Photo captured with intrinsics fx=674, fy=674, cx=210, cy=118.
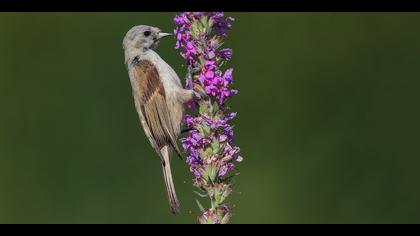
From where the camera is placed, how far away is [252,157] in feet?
27.1

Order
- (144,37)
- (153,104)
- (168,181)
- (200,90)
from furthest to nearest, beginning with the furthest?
(144,37)
(153,104)
(168,181)
(200,90)

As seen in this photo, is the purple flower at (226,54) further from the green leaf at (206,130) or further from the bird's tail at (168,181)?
the bird's tail at (168,181)

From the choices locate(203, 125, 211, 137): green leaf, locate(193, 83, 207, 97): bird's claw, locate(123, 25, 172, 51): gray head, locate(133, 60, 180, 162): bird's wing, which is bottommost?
locate(203, 125, 211, 137): green leaf

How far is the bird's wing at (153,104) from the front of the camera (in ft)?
16.2

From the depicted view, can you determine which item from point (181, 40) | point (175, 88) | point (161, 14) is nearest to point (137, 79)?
point (175, 88)

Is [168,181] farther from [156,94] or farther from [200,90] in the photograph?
[200,90]

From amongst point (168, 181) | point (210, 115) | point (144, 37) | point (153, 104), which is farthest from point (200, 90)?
point (144, 37)

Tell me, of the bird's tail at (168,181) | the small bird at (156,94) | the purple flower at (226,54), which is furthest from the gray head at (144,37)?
the purple flower at (226,54)

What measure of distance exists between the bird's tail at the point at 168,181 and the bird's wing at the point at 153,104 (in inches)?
2.2

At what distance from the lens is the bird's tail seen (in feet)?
15.4

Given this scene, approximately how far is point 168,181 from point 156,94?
72 cm

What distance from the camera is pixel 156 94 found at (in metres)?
5.12

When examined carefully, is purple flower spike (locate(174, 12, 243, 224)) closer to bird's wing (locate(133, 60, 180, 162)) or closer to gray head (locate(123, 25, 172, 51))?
bird's wing (locate(133, 60, 180, 162))

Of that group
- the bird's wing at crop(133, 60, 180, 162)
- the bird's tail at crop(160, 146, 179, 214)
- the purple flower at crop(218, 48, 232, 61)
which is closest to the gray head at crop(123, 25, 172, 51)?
the bird's wing at crop(133, 60, 180, 162)
